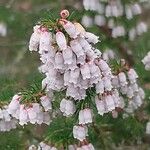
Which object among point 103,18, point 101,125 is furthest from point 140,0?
point 101,125

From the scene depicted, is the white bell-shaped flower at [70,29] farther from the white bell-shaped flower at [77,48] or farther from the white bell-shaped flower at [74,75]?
the white bell-shaped flower at [74,75]

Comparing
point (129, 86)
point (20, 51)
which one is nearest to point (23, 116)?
point (129, 86)

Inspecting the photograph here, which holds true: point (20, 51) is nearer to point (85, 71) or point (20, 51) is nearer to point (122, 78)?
point (122, 78)

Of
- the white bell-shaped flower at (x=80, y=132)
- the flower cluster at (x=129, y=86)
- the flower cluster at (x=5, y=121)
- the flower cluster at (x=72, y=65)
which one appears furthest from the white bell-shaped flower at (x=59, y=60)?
the flower cluster at (x=5, y=121)

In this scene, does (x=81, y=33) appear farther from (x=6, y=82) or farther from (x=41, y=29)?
(x=6, y=82)

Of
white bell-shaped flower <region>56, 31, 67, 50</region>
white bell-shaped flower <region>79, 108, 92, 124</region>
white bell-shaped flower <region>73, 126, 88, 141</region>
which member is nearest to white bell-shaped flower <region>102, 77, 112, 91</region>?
white bell-shaped flower <region>79, 108, 92, 124</region>

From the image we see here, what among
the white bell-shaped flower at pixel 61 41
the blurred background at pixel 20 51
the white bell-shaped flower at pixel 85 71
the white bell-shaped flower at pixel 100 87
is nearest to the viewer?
the white bell-shaped flower at pixel 61 41
